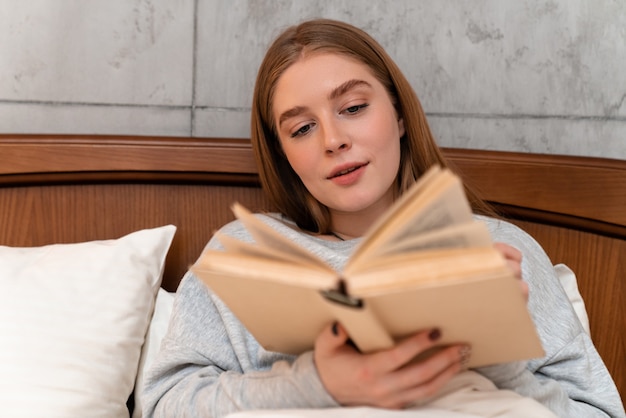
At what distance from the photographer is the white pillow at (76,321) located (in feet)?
4.20

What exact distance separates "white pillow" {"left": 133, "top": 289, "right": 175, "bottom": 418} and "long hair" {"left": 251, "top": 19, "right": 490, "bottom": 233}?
314 mm

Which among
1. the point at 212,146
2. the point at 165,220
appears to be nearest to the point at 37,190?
the point at 165,220

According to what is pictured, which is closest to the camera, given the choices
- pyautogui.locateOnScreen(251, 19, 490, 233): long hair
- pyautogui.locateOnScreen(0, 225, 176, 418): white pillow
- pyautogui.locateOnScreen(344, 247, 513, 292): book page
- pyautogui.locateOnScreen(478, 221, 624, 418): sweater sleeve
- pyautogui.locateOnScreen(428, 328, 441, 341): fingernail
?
pyautogui.locateOnScreen(344, 247, 513, 292): book page

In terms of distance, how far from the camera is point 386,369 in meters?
0.81

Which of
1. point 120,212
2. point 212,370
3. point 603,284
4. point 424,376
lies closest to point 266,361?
point 212,370

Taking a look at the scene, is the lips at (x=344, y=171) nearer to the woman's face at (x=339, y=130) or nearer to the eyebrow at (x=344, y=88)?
the woman's face at (x=339, y=130)

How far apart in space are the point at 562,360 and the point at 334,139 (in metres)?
0.55

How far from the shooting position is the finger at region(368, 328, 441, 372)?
773 mm

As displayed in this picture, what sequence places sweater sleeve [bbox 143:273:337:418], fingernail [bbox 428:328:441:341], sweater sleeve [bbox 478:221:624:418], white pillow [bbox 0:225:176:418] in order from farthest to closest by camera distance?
white pillow [bbox 0:225:176:418] < sweater sleeve [bbox 478:221:624:418] < sweater sleeve [bbox 143:273:337:418] < fingernail [bbox 428:328:441:341]

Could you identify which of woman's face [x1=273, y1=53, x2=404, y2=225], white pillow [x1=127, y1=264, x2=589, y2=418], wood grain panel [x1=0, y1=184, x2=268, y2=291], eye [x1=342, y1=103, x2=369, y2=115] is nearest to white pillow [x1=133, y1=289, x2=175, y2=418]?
white pillow [x1=127, y1=264, x2=589, y2=418]

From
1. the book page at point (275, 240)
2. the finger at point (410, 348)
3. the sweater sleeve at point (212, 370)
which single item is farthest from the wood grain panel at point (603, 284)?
the book page at point (275, 240)

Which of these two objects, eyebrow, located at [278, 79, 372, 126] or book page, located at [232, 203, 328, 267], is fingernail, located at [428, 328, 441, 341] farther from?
eyebrow, located at [278, 79, 372, 126]

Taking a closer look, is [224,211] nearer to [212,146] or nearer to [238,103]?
[212,146]

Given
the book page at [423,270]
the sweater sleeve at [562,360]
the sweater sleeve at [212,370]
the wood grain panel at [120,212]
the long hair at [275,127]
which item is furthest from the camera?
the wood grain panel at [120,212]
